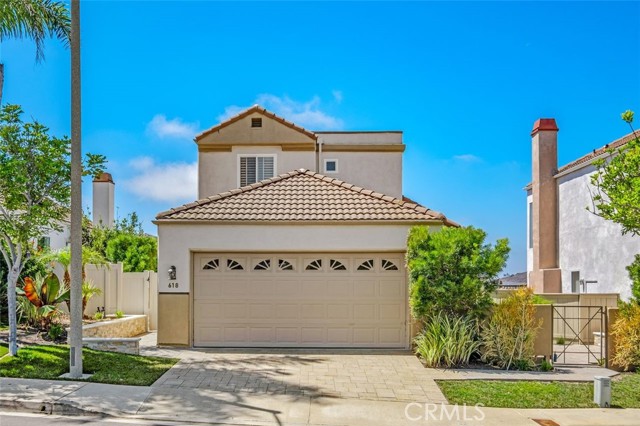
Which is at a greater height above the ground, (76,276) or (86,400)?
(76,276)

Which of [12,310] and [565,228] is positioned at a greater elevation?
[565,228]

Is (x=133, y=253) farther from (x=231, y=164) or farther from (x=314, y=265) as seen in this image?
(x=314, y=265)

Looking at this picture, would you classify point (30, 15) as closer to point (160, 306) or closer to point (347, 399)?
point (160, 306)

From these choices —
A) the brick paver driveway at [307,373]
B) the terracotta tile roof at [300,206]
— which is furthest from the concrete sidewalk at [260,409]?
the terracotta tile roof at [300,206]

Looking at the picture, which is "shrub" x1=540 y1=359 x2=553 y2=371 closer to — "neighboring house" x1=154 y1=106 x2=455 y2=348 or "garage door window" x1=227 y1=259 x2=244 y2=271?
"neighboring house" x1=154 y1=106 x2=455 y2=348

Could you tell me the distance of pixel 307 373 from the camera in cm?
1023

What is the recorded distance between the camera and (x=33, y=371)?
9641 mm

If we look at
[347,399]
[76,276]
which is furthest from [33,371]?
[347,399]

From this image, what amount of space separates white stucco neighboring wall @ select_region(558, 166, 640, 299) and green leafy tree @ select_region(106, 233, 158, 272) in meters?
17.4

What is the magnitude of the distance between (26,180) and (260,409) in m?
6.73

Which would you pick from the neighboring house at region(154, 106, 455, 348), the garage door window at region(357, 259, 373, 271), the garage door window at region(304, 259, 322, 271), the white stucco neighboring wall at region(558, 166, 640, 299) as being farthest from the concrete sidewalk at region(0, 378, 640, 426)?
the white stucco neighboring wall at region(558, 166, 640, 299)

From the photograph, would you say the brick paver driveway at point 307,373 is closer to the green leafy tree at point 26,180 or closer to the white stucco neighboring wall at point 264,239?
the white stucco neighboring wall at point 264,239

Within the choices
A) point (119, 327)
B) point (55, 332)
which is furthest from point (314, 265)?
point (55, 332)

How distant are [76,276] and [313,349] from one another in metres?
5.89
